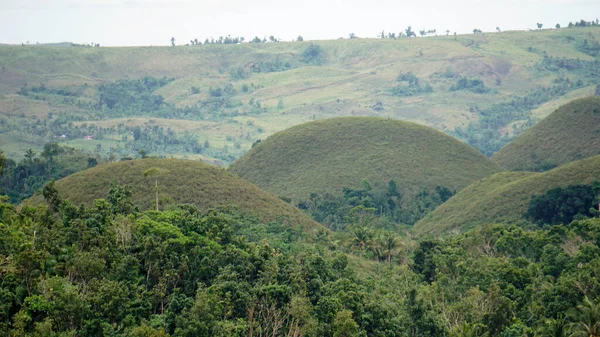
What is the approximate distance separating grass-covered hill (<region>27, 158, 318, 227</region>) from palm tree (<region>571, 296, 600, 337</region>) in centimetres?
5244

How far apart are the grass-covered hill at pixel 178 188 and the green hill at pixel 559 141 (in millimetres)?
81291

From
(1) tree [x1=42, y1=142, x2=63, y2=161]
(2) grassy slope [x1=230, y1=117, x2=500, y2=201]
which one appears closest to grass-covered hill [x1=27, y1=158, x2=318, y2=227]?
(2) grassy slope [x1=230, y1=117, x2=500, y2=201]

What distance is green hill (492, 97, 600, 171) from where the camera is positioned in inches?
6624

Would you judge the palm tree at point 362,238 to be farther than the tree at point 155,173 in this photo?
No

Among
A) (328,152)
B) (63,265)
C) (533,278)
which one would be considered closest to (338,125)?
(328,152)

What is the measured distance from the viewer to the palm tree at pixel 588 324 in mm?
52094

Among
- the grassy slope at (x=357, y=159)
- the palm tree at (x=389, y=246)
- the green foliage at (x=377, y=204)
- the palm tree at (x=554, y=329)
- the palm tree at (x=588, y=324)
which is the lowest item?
the green foliage at (x=377, y=204)

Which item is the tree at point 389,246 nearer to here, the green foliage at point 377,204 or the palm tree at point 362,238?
the palm tree at point 362,238

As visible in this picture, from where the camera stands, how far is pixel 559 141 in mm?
175250

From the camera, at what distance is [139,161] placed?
10856cm

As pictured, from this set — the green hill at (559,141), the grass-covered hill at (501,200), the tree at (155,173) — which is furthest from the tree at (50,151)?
the green hill at (559,141)

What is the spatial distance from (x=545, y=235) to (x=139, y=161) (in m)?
54.6

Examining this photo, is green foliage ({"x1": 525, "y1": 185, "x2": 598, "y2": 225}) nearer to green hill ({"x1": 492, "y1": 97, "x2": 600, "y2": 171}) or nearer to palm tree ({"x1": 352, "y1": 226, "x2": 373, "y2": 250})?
palm tree ({"x1": 352, "y1": 226, "x2": 373, "y2": 250})

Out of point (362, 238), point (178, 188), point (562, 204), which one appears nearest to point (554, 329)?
point (362, 238)
